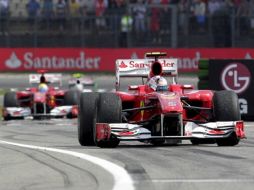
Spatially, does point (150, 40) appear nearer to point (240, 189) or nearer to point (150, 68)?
point (150, 68)

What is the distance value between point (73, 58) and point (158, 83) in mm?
24792

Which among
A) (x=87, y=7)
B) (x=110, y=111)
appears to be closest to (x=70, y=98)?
(x=87, y=7)

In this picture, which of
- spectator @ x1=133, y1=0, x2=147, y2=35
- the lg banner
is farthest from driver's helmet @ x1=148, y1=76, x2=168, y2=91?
spectator @ x1=133, y1=0, x2=147, y2=35

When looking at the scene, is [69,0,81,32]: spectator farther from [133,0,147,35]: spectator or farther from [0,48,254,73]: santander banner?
[133,0,147,35]: spectator

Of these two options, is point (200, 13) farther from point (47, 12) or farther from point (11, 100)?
point (11, 100)

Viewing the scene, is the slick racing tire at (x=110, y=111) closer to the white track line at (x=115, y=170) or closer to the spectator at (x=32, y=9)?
the white track line at (x=115, y=170)

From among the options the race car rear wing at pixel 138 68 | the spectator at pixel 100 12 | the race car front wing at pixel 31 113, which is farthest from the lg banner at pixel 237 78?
the spectator at pixel 100 12

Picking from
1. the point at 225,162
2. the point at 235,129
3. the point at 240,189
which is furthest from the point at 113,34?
the point at 240,189

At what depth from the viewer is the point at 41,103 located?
26094 mm

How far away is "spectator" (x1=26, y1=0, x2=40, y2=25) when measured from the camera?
37.2m

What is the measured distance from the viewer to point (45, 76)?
2747 centimetres

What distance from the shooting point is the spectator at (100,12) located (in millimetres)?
36969

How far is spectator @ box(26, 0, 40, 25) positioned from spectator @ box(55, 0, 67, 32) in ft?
2.77

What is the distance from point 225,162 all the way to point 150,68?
15.6ft
